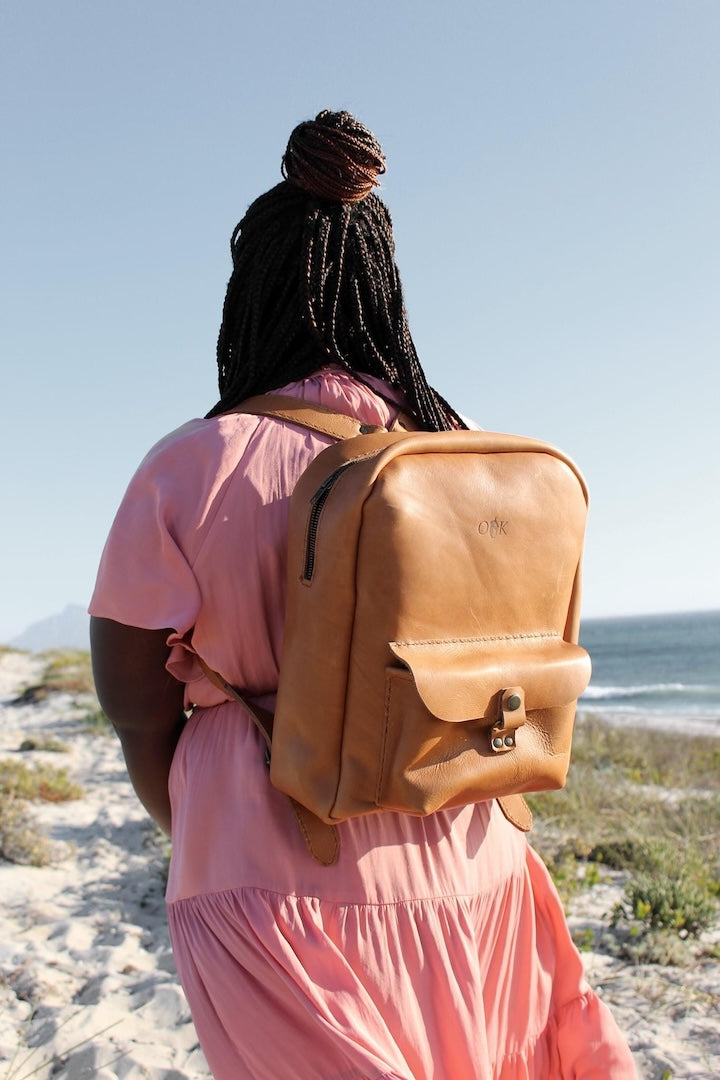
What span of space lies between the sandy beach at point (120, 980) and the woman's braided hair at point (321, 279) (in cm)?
224

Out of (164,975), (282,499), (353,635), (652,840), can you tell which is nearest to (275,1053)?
(353,635)

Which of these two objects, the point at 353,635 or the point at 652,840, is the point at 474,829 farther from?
the point at 652,840

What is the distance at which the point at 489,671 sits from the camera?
4.57ft

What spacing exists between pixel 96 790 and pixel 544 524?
5.93 metres

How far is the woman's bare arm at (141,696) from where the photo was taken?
62.2 inches

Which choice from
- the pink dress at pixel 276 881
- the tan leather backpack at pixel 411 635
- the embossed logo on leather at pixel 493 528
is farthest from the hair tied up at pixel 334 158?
the embossed logo on leather at pixel 493 528

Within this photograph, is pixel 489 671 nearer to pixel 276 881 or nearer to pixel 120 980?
pixel 276 881

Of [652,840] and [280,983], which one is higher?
[280,983]

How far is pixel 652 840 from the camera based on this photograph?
5.12m

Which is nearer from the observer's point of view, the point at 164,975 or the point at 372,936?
the point at 372,936

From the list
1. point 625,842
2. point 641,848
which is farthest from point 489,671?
point 625,842

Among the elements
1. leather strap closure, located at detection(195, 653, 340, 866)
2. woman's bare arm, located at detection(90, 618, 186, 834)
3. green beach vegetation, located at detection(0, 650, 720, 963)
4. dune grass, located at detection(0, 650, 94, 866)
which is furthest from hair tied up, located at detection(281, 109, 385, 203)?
dune grass, located at detection(0, 650, 94, 866)

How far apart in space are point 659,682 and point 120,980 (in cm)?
4298

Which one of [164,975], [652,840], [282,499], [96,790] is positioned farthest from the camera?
[96,790]
